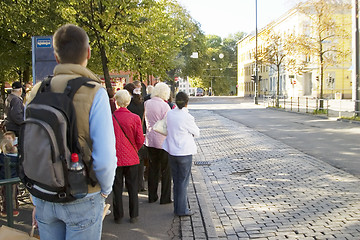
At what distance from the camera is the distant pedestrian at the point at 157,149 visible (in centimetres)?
648

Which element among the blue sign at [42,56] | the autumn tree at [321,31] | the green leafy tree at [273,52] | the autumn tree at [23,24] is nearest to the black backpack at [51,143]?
the blue sign at [42,56]

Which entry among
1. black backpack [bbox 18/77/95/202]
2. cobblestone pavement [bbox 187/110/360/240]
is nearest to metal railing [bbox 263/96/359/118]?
cobblestone pavement [bbox 187/110/360/240]

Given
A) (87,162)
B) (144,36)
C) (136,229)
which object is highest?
(144,36)

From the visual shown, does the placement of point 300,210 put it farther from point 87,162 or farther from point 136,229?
point 87,162

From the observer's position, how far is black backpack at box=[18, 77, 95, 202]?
223cm

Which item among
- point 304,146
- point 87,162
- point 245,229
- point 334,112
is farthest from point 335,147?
point 334,112

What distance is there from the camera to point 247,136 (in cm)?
1535

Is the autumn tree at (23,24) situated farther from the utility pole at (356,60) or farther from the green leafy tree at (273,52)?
the green leafy tree at (273,52)

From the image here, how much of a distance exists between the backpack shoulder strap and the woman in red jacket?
127 inches

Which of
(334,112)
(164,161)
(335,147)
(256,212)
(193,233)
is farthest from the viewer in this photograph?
(334,112)

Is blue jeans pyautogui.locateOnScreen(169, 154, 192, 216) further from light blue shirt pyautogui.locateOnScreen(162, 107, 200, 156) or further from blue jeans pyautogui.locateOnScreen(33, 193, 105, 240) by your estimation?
blue jeans pyautogui.locateOnScreen(33, 193, 105, 240)

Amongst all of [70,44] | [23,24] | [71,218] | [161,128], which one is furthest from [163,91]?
[23,24]

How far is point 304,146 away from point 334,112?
13051 millimetres

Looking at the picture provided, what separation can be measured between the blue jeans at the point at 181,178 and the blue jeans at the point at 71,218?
322 cm
